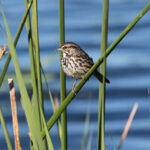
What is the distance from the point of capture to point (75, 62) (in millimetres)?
4543

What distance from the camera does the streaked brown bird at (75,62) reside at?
4405mm

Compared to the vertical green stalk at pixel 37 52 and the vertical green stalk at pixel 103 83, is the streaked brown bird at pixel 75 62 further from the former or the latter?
the vertical green stalk at pixel 103 83

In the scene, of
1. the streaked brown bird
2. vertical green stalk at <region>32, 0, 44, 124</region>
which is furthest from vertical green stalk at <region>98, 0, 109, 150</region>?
the streaked brown bird

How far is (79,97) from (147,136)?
120 cm

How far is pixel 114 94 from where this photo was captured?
8492mm

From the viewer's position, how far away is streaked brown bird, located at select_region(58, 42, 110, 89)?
14.5 feet

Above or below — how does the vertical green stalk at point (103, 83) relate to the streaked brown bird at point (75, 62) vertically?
above

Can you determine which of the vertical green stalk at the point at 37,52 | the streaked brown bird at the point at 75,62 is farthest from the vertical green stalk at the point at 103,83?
the streaked brown bird at the point at 75,62

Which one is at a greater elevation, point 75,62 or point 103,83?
point 103,83

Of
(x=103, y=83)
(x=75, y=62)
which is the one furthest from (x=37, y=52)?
(x=75, y=62)

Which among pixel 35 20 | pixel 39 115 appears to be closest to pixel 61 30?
pixel 35 20

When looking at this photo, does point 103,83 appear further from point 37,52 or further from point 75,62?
point 75,62

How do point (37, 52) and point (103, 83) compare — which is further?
point (37, 52)

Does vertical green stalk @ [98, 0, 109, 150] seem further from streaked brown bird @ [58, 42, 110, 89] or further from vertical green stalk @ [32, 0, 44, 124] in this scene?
streaked brown bird @ [58, 42, 110, 89]
